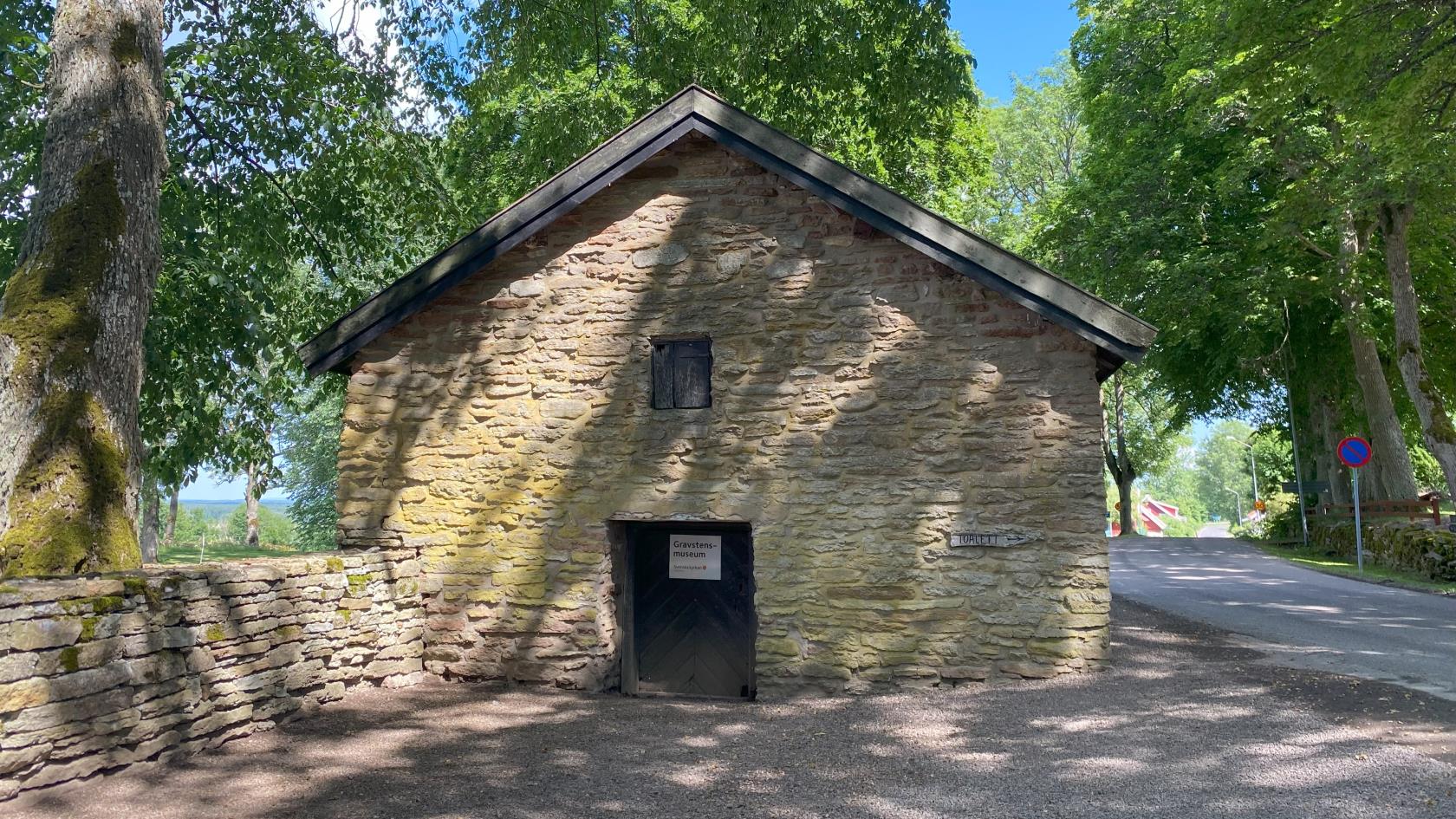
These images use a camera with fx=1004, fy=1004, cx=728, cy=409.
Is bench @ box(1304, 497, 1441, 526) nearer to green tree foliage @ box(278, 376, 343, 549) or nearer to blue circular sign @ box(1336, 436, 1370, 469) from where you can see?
blue circular sign @ box(1336, 436, 1370, 469)

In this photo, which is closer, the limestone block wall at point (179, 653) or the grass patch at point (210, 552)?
the limestone block wall at point (179, 653)

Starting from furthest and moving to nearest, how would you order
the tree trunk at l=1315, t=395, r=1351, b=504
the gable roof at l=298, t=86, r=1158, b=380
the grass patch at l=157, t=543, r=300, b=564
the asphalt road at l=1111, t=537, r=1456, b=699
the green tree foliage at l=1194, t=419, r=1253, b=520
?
1. the green tree foliage at l=1194, t=419, r=1253, b=520
2. the grass patch at l=157, t=543, r=300, b=564
3. the tree trunk at l=1315, t=395, r=1351, b=504
4. the asphalt road at l=1111, t=537, r=1456, b=699
5. the gable roof at l=298, t=86, r=1158, b=380

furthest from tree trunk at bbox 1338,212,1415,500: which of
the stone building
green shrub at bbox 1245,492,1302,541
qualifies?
the stone building

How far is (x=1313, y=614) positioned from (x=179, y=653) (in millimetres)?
12696

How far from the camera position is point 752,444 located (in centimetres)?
900

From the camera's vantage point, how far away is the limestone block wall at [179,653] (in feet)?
17.9

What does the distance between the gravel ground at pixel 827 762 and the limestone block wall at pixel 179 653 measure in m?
0.22

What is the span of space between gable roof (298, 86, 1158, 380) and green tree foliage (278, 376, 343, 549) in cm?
2524

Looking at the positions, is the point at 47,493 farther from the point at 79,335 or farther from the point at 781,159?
the point at 781,159

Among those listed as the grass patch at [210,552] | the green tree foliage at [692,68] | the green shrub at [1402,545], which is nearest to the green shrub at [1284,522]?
the green shrub at [1402,545]

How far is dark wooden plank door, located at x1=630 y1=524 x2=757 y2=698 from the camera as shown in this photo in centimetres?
962

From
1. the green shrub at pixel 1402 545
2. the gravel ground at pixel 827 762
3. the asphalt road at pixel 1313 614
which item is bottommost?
the gravel ground at pixel 827 762

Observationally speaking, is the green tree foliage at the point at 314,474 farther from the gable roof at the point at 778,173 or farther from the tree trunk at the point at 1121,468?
the tree trunk at the point at 1121,468

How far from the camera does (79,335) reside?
24.6ft
